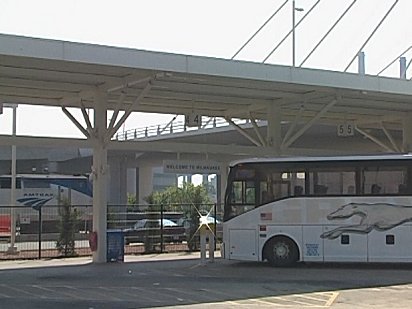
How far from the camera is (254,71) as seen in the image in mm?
20766

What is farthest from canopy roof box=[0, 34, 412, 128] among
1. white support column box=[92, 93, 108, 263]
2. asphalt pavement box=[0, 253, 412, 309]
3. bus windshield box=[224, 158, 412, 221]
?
asphalt pavement box=[0, 253, 412, 309]

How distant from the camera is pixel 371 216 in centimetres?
2111

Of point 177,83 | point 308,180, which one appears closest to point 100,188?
point 177,83

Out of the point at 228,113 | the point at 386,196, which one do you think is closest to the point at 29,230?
the point at 228,113

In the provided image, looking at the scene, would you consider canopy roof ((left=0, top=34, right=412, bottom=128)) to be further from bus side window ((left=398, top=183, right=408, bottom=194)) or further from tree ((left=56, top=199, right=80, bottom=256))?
tree ((left=56, top=199, right=80, bottom=256))

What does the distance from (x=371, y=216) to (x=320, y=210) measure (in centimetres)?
136

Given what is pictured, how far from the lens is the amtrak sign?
2581 cm

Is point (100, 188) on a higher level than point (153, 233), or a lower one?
higher

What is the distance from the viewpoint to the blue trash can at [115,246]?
2288 cm

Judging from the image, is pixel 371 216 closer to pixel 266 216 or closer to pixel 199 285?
pixel 266 216

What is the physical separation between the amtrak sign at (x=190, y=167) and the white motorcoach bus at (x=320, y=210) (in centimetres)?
386

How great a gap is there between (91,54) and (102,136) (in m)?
4.75

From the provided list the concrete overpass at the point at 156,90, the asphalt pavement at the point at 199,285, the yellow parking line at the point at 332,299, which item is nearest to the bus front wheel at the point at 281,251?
the asphalt pavement at the point at 199,285

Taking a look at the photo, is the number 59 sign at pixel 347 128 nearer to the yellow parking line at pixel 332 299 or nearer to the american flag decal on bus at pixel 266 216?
the american flag decal on bus at pixel 266 216
